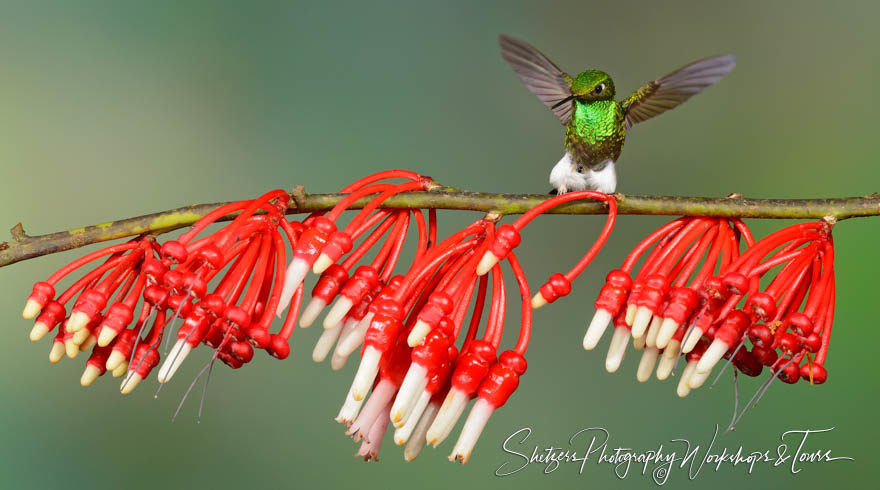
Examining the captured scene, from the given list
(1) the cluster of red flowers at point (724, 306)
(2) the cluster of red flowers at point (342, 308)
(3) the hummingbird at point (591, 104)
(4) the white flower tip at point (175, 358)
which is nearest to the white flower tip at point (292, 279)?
(2) the cluster of red flowers at point (342, 308)

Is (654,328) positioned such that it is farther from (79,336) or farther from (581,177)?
(79,336)

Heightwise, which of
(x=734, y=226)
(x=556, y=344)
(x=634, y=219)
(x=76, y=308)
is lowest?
(x=76, y=308)

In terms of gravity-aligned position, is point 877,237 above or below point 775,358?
above

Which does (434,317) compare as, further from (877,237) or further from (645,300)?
(877,237)

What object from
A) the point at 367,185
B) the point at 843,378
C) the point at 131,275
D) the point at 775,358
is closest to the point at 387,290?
the point at 367,185

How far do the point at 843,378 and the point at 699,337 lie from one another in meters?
1.05

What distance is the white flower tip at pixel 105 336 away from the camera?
3.39ft

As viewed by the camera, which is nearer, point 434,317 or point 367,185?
point 434,317

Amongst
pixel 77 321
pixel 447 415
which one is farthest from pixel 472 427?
pixel 77 321

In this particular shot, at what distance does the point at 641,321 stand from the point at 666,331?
0.03m

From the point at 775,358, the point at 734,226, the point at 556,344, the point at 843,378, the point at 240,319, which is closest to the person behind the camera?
the point at 240,319

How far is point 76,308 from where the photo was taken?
106 cm

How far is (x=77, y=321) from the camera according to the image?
106cm

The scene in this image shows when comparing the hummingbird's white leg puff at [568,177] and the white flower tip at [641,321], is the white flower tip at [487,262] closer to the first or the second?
the white flower tip at [641,321]
